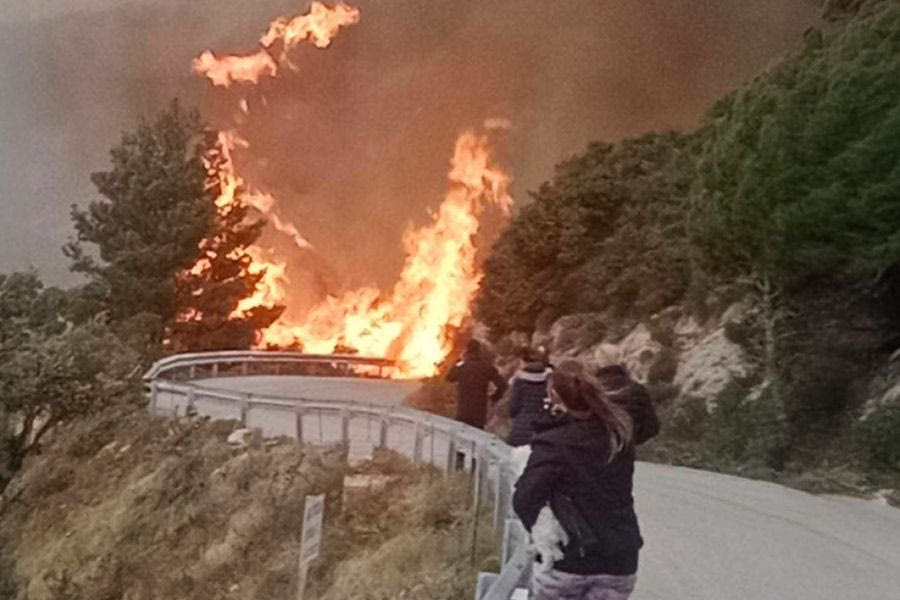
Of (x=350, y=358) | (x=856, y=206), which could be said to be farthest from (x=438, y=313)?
(x=856, y=206)

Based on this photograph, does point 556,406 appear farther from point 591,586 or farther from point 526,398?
point 526,398

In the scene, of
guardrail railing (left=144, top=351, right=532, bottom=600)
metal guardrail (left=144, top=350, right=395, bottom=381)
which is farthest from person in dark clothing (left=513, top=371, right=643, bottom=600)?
metal guardrail (left=144, top=350, right=395, bottom=381)

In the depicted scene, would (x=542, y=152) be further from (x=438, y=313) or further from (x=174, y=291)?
(x=174, y=291)

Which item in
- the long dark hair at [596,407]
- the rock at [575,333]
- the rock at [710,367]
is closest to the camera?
the long dark hair at [596,407]

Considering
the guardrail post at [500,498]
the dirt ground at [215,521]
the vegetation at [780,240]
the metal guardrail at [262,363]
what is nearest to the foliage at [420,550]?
the dirt ground at [215,521]

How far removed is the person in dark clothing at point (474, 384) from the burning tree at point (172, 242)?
3.51 ft

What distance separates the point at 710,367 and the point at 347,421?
4.69 feet

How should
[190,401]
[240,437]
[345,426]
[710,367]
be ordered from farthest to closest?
[190,401] → [240,437] → [345,426] → [710,367]

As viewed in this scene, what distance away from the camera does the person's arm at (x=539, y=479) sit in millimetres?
2930

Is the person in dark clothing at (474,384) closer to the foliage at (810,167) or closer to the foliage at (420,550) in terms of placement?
the foliage at (420,550)

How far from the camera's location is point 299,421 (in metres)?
4.99

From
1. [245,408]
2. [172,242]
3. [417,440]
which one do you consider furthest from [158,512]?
[417,440]

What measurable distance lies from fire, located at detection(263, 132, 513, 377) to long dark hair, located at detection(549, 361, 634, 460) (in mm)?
1659

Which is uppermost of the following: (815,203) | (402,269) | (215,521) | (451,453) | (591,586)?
(815,203)
